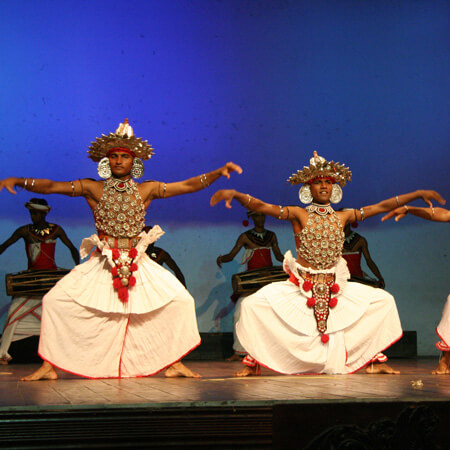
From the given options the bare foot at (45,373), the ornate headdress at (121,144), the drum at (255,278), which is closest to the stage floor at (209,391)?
the bare foot at (45,373)

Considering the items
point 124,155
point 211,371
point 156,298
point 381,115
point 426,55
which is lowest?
point 211,371

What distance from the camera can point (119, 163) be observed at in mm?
5109

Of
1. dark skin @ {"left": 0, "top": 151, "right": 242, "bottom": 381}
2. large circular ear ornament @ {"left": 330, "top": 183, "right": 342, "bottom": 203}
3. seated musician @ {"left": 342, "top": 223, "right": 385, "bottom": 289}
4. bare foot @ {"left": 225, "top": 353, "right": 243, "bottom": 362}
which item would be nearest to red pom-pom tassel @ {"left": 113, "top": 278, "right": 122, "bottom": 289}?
dark skin @ {"left": 0, "top": 151, "right": 242, "bottom": 381}

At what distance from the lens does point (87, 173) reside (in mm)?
8242

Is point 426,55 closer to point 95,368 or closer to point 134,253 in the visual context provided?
point 134,253

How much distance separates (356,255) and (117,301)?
3.93 metres

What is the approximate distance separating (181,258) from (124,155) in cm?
348

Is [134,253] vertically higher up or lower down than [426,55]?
lower down

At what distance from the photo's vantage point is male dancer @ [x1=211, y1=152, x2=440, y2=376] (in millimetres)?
5203

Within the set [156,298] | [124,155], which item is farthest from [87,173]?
[156,298]

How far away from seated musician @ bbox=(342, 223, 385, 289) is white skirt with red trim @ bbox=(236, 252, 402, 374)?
2432 millimetres

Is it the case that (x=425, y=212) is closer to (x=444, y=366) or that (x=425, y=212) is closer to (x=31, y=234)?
(x=444, y=366)

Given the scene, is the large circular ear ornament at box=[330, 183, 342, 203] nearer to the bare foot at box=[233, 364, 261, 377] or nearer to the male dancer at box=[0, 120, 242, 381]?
the male dancer at box=[0, 120, 242, 381]

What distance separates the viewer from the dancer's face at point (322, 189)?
5586 mm
